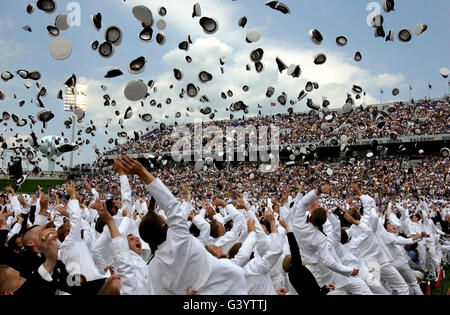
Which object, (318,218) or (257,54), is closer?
(318,218)

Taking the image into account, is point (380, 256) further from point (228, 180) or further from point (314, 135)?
point (314, 135)

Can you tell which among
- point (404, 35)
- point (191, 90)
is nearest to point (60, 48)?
point (191, 90)

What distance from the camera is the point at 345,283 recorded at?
6.10 meters

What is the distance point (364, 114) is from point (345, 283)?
1743 inches

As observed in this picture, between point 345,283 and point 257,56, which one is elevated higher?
point 257,56

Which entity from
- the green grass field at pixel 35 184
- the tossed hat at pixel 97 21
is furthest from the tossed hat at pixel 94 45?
the green grass field at pixel 35 184

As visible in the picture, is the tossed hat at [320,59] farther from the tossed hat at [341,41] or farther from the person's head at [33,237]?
the person's head at [33,237]

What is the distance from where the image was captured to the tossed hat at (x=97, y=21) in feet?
36.7

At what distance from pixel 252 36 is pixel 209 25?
204 cm

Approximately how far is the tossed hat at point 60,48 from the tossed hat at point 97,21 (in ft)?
4.22

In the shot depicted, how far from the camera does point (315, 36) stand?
1252 centimetres

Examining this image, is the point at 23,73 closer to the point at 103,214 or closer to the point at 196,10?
the point at 196,10

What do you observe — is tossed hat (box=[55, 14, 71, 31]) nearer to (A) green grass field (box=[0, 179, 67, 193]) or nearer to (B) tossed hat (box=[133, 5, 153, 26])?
(B) tossed hat (box=[133, 5, 153, 26])
